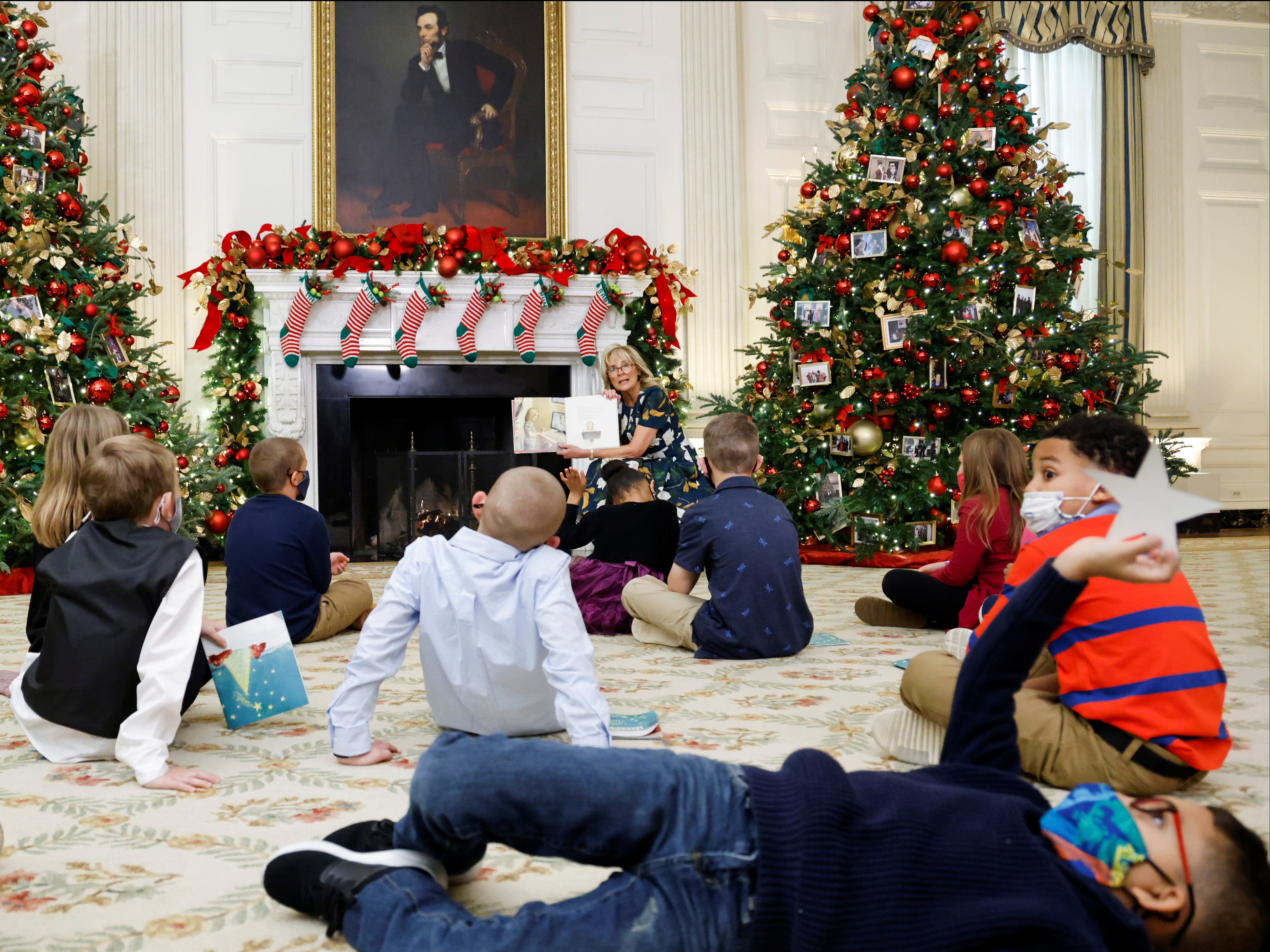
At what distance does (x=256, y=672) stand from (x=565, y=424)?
10.9 ft

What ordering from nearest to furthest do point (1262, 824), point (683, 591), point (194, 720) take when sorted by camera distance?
point (1262, 824) → point (194, 720) → point (683, 591)

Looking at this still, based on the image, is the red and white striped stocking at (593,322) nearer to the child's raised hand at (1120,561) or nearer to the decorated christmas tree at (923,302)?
the decorated christmas tree at (923,302)

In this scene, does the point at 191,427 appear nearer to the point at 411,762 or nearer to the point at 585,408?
the point at 585,408

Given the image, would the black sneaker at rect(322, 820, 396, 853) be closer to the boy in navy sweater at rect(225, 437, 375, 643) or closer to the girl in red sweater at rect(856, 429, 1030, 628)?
the boy in navy sweater at rect(225, 437, 375, 643)

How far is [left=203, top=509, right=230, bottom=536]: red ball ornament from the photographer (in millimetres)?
6215

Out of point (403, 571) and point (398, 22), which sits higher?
point (398, 22)

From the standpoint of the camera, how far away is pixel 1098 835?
108cm

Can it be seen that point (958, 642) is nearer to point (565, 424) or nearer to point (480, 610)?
point (480, 610)

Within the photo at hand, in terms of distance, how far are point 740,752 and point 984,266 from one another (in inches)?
195

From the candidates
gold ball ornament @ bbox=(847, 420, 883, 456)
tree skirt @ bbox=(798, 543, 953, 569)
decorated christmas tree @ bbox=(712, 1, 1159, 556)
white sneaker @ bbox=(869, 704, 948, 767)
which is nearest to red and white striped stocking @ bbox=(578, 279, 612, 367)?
decorated christmas tree @ bbox=(712, 1, 1159, 556)

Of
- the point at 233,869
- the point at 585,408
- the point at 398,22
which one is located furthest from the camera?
the point at 398,22

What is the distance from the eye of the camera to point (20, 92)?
18.2ft

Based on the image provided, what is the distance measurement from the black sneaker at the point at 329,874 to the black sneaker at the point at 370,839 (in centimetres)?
1

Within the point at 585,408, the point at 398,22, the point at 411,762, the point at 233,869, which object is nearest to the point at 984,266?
the point at 585,408
